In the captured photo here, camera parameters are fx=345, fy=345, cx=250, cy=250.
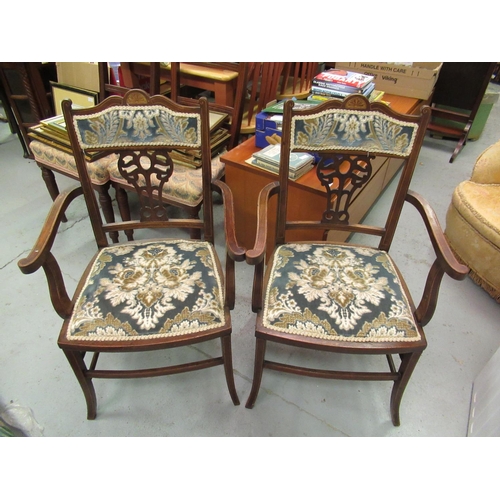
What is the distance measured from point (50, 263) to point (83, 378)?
44 centimetres

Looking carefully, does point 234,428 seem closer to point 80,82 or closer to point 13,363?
point 13,363

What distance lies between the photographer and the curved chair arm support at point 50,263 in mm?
983

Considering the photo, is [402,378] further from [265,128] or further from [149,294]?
[265,128]

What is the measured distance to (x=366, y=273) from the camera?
1243 millimetres

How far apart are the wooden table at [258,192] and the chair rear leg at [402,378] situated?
2.33ft

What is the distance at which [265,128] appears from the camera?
1.70 m

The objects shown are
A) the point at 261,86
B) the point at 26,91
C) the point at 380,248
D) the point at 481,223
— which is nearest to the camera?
the point at 380,248

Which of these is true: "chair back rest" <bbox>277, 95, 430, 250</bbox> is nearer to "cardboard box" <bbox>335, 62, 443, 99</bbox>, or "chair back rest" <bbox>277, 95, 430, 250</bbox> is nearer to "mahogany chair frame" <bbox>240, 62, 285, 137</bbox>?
"mahogany chair frame" <bbox>240, 62, 285, 137</bbox>

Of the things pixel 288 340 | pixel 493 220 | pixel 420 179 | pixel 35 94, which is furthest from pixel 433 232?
pixel 35 94

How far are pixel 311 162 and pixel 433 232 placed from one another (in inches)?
26.4

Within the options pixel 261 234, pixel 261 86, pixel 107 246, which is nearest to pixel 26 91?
pixel 261 86

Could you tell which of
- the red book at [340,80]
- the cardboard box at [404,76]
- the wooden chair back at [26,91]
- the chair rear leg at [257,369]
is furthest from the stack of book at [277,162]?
the wooden chair back at [26,91]

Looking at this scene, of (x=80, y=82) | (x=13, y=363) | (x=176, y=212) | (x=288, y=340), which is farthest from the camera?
(x=176, y=212)

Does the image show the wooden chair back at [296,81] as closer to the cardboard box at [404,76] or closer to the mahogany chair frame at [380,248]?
the cardboard box at [404,76]
